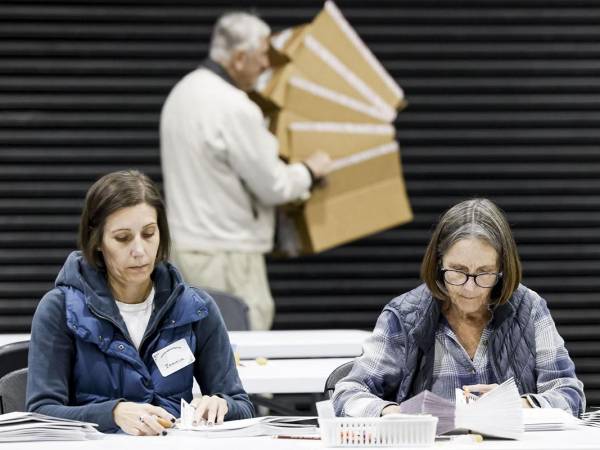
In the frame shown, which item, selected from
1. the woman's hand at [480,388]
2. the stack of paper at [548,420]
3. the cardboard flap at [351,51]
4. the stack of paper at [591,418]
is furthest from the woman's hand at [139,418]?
the cardboard flap at [351,51]

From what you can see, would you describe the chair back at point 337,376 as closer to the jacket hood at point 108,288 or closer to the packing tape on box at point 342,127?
the jacket hood at point 108,288

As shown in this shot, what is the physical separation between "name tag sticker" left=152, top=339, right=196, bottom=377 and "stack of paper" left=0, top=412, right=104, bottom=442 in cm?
53

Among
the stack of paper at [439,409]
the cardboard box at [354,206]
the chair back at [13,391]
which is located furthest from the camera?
the cardboard box at [354,206]

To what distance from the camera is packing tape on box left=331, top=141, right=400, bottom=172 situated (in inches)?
257

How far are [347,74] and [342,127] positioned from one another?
1.04ft

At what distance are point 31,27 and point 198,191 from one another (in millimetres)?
1821

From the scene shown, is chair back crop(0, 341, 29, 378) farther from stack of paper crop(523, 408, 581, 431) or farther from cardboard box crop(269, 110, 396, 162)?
cardboard box crop(269, 110, 396, 162)

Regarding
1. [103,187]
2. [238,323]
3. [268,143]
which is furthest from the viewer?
[268,143]

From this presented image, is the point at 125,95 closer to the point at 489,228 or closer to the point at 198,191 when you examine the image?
the point at 198,191

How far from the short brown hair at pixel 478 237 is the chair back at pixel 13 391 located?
1.31 meters

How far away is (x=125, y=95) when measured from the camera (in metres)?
7.36

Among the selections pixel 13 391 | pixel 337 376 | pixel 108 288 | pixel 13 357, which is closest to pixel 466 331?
pixel 337 376

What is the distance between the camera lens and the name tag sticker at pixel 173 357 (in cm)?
368

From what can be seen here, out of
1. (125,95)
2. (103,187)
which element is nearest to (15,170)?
(125,95)
